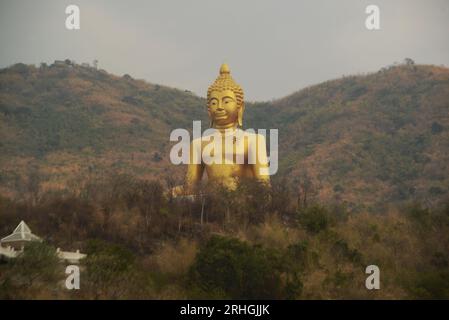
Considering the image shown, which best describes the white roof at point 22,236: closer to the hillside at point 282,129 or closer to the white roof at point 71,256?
the white roof at point 71,256

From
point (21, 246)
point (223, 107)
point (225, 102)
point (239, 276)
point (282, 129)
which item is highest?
point (282, 129)

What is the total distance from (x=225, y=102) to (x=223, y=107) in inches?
5.0

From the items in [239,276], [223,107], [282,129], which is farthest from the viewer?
[282,129]

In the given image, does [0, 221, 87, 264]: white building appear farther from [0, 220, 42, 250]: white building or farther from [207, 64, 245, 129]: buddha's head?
[207, 64, 245, 129]: buddha's head

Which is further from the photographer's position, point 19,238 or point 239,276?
point 19,238

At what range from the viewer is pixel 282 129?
1577 inches

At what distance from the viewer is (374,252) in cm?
1580

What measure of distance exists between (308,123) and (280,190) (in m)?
21.5

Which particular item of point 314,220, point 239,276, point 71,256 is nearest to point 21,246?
point 71,256

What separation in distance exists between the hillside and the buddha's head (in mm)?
7944

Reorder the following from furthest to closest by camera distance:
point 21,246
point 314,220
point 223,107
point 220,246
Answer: point 223,107 → point 314,220 → point 21,246 → point 220,246

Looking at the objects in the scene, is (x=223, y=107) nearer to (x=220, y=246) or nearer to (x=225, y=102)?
(x=225, y=102)

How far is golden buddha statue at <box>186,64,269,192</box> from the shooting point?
18.2 m
